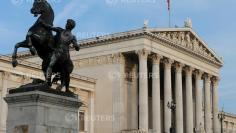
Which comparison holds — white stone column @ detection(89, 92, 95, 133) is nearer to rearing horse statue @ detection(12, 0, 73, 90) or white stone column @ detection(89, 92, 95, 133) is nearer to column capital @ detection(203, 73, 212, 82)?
column capital @ detection(203, 73, 212, 82)

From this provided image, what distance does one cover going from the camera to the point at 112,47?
62188 millimetres

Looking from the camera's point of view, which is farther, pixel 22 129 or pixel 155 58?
pixel 155 58

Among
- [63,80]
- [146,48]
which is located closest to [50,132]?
[63,80]

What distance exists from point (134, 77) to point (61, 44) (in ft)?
164

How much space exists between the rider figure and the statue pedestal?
596 millimetres

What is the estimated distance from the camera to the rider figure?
44.1ft

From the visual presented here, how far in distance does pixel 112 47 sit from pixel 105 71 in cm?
303

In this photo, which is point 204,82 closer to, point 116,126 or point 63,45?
point 116,126

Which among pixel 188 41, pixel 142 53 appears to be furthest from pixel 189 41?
pixel 142 53

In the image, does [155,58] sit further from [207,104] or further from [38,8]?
[38,8]

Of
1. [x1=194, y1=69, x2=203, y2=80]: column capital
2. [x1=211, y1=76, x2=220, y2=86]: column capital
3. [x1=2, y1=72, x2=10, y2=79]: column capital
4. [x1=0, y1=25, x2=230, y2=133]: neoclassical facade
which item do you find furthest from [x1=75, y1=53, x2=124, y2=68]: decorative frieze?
[x1=211, y1=76, x2=220, y2=86]: column capital

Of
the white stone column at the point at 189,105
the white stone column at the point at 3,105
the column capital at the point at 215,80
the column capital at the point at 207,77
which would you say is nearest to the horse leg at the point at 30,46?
the white stone column at the point at 3,105

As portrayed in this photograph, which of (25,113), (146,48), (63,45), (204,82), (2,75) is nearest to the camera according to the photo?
(25,113)

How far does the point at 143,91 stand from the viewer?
58781mm
